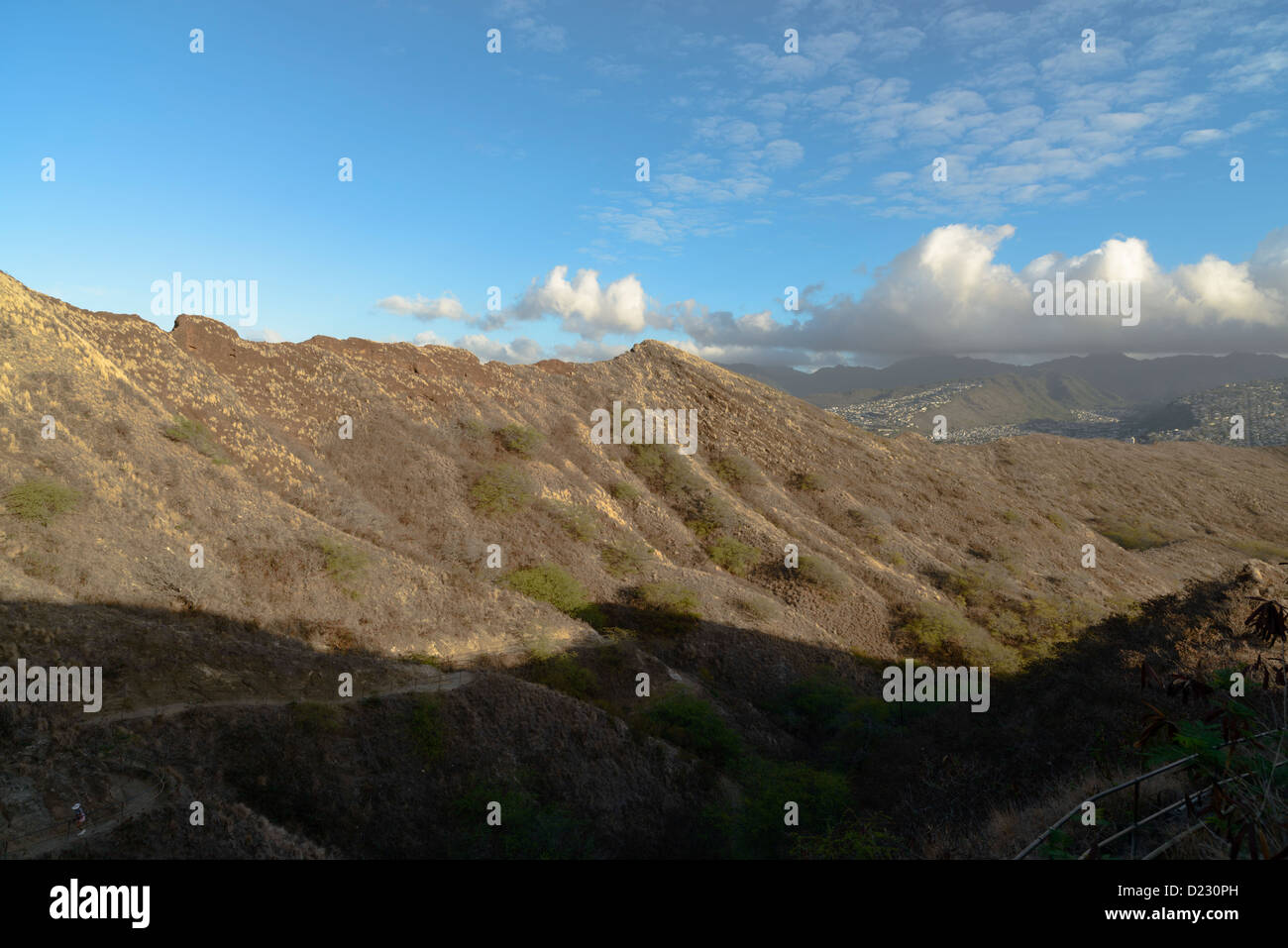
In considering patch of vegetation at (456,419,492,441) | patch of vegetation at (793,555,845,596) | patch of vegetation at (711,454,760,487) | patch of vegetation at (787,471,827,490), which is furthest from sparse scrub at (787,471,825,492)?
patch of vegetation at (456,419,492,441)

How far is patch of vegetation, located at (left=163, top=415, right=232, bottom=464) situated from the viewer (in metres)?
41.1

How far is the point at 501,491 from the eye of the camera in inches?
2052

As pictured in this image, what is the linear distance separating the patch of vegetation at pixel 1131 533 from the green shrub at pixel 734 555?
5503 cm

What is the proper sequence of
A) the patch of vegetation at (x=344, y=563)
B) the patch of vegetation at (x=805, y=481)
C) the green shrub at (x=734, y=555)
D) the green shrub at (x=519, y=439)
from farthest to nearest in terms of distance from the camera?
the patch of vegetation at (x=805, y=481)
the green shrub at (x=519, y=439)
the green shrub at (x=734, y=555)
the patch of vegetation at (x=344, y=563)

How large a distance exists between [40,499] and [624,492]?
132 feet

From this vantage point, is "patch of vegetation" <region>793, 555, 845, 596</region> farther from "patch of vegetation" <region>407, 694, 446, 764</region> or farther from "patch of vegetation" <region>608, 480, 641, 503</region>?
"patch of vegetation" <region>407, 694, 446, 764</region>

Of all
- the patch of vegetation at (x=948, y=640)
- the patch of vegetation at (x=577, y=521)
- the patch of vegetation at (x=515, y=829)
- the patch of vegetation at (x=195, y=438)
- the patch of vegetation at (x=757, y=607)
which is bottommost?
the patch of vegetation at (x=515, y=829)

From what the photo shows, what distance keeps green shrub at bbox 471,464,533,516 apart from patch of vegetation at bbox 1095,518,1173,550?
2934 inches

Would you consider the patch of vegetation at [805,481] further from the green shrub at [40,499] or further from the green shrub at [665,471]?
the green shrub at [40,499]

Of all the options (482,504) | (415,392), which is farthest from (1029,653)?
(415,392)

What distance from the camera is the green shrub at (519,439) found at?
5831 centimetres

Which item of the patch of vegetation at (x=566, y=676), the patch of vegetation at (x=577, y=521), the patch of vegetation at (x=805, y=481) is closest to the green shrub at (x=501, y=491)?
the patch of vegetation at (x=577, y=521)
